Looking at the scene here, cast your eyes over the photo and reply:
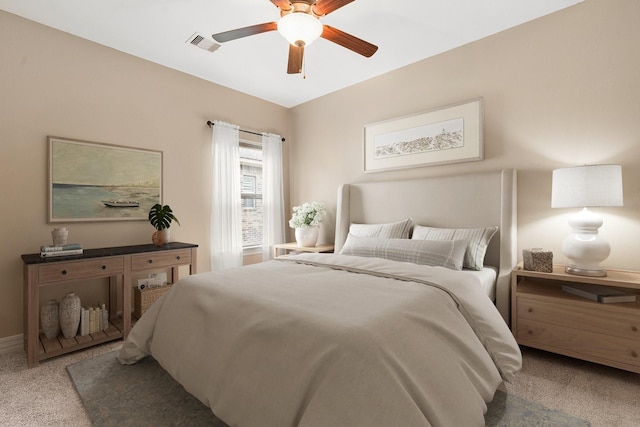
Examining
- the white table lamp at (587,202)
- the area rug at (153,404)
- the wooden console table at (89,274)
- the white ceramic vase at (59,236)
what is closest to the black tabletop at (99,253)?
the wooden console table at (89,274)

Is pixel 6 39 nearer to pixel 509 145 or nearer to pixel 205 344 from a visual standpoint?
pixel 205 344

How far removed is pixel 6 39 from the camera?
2.51 m

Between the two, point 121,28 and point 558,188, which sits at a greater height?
point 121,28

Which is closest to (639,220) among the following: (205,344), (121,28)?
(205,344)

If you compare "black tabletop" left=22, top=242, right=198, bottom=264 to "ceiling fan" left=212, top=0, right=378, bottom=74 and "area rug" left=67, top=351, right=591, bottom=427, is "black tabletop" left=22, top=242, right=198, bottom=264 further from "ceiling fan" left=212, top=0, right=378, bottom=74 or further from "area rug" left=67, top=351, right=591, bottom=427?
"ceiling fan" left=212, top=0, right=378, bottom=74

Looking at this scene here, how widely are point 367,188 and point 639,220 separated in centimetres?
231

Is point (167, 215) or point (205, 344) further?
point (167, 215)

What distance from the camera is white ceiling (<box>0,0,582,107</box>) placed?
97.2 inches

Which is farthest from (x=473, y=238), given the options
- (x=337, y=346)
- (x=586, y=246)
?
(x=337, y=346)

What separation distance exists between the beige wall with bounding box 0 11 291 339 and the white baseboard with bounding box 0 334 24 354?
46mm

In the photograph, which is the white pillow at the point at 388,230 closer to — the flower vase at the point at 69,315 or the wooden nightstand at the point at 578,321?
the wooden nightstand at the point at 578,321

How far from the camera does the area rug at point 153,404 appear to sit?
65.7 inches

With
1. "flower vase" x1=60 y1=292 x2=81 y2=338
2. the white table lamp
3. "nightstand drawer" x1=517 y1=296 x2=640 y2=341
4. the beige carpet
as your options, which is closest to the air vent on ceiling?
"flower vase" x1=60 y1=292 x2=81 y2=338

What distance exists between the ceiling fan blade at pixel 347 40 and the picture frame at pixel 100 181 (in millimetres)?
2206
